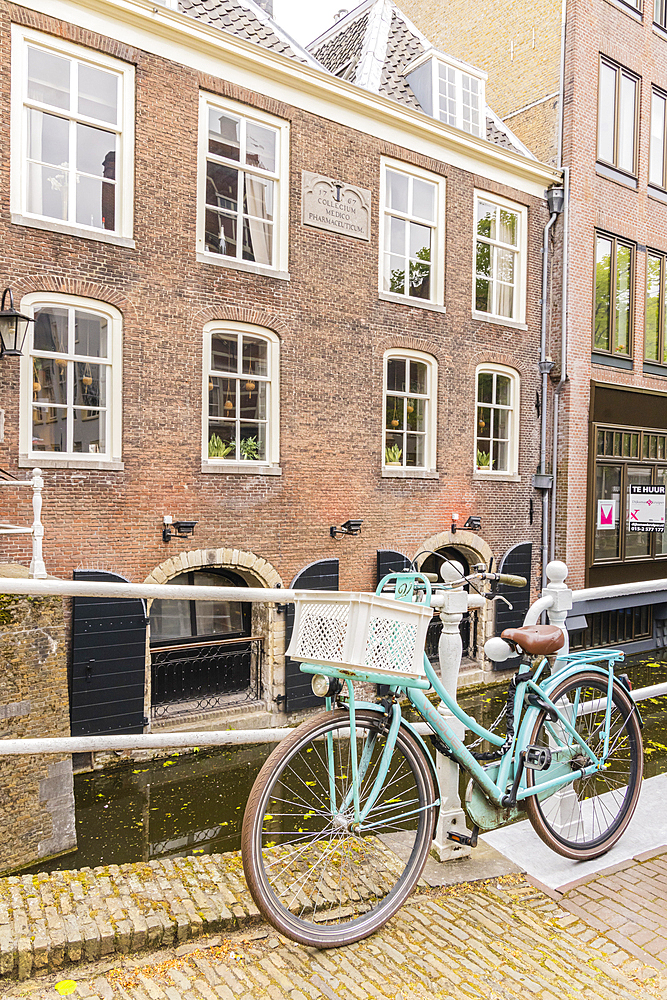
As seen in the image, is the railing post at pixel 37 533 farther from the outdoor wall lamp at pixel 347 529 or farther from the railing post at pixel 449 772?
the railing post at pixel 449 772

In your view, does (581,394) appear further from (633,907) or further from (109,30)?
(633,907)

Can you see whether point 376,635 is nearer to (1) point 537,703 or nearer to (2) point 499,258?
(1) point 537,703

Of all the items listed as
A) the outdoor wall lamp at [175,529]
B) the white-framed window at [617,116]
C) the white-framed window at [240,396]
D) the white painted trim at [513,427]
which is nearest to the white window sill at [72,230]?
the white-framed window at [240,396]

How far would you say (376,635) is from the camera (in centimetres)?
219

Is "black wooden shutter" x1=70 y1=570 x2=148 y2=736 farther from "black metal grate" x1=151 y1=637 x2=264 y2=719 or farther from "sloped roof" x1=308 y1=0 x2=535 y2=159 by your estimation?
"sloped roof" x1=308 y1=0 x2=535 y2=159

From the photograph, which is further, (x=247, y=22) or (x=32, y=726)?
(x=247, y=22)

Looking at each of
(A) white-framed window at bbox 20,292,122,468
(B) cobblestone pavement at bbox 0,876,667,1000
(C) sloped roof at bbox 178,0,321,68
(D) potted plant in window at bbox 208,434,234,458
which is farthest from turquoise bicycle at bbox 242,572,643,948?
(C) sloped roof at bbox 178,0,321,68

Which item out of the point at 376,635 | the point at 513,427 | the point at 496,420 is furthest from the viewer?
the point at 513,427

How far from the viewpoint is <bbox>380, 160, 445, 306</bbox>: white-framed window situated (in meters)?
12.3

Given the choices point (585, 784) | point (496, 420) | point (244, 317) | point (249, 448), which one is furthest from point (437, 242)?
point (585, 784)

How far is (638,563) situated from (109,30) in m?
14.5

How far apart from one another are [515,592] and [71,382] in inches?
369

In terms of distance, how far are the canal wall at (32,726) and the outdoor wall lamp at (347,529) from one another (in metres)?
5.06

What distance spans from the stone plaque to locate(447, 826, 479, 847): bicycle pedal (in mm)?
10170
